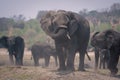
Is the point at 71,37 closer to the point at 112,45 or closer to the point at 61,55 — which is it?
the point at 61,55

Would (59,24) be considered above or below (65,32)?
above

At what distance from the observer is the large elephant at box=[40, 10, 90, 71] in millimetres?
13875

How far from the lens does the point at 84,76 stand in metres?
13.7

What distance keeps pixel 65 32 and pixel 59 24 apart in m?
0.44

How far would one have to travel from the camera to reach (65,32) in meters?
13.9

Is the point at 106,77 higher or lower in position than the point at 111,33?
lower

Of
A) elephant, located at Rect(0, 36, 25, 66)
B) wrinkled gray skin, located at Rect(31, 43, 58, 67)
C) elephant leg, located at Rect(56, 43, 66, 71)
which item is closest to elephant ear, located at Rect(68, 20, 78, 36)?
elephant leg, located at Rect(56, 43, 66, 71)

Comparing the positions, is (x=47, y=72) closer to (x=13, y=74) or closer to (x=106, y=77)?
(x=13, y=74)

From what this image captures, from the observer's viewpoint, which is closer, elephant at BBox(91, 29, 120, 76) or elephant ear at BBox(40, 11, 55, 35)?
Answer: elephant ear at BBox(40, 11, 55, 35)

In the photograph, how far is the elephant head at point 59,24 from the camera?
13711 millimetres

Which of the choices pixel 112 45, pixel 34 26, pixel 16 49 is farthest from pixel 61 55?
A: pixel 34 26

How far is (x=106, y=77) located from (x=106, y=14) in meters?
60.3

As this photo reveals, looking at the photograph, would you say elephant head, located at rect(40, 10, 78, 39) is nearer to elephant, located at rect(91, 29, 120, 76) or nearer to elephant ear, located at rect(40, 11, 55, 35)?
elephant ear, located at rect(40, 11, 55, 35)

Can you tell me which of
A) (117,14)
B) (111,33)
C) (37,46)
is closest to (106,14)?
(117,14)
